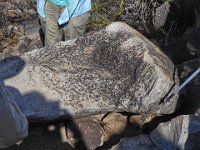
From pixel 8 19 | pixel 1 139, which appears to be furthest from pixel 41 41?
pixel 1 139

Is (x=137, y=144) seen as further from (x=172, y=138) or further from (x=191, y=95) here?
(x=191, y=95)

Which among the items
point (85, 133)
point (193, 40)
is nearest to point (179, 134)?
point (85, 133)

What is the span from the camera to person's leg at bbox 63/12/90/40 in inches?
157

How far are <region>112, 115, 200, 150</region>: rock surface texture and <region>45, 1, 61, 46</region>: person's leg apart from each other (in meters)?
1.56

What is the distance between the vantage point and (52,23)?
4.03 meters

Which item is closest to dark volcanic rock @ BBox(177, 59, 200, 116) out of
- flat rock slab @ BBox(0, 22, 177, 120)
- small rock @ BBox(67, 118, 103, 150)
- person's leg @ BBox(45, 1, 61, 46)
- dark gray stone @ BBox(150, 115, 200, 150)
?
flat rock slab @ BBox(0, 22, 177, 120)

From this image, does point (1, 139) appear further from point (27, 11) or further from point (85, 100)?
point (27, 11)

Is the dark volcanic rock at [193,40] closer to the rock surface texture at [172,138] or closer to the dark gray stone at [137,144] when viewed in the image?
the rock surface texture at [172,138]

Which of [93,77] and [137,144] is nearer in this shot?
[137,144]

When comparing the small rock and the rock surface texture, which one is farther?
the small rock

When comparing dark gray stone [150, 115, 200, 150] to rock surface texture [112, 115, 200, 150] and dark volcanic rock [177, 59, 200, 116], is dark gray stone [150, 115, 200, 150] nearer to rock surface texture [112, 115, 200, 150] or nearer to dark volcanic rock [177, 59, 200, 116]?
rock surface texture [112, 115, 200, 150]

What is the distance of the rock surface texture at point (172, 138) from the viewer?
9.21 ft

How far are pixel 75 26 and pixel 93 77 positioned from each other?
0.77 meters

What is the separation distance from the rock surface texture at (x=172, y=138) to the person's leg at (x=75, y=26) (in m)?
1.47
